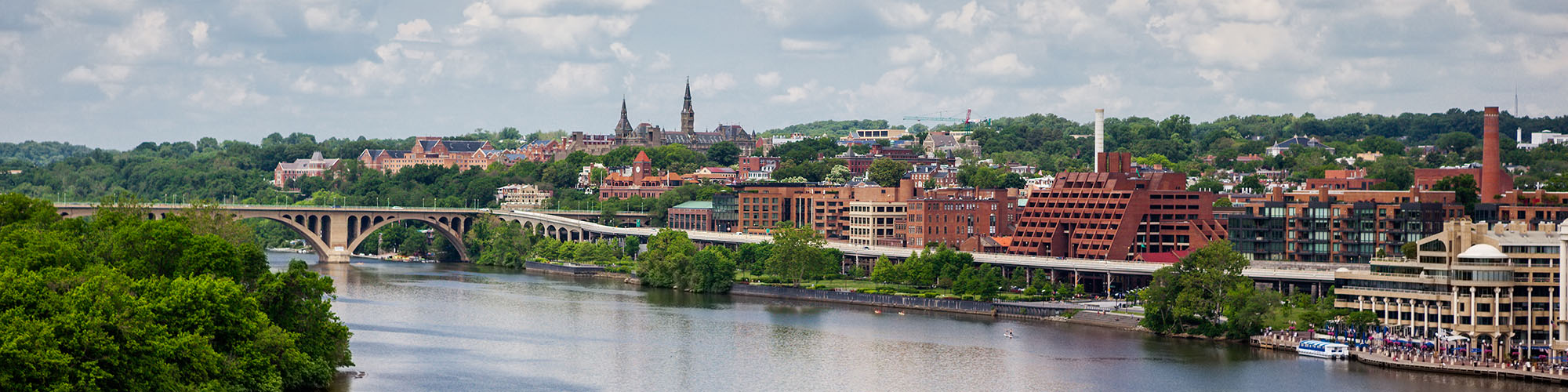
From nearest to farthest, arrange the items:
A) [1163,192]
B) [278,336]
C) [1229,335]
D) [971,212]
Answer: [278,336] < [1229,335] < [1163,192] < [971,212]

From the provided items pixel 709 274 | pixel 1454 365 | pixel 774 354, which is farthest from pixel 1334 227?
pixel 774 354

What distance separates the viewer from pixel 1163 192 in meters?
101

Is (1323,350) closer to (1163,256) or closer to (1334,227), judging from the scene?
(1334,227)

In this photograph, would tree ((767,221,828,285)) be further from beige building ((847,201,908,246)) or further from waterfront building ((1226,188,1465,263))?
waterfront building ((1226,188,1465,263))

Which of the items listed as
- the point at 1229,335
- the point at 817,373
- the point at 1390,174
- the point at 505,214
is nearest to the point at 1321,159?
the point at 1390,174

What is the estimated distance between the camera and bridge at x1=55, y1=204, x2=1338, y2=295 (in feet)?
304

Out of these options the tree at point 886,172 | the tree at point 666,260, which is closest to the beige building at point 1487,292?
the tree at point 666,260

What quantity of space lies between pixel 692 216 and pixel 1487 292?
83408 millimetres

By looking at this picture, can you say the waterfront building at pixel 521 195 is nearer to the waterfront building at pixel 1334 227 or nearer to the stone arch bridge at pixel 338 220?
the stone arch bridge at pixel 338 220

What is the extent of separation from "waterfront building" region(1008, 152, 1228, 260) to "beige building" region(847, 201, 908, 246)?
467 inches

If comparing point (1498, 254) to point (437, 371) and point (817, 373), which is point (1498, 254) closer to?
point (817, 373)

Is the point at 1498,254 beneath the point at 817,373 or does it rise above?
above

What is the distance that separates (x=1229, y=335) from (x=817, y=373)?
18.6 metres

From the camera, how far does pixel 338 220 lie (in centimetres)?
13575
